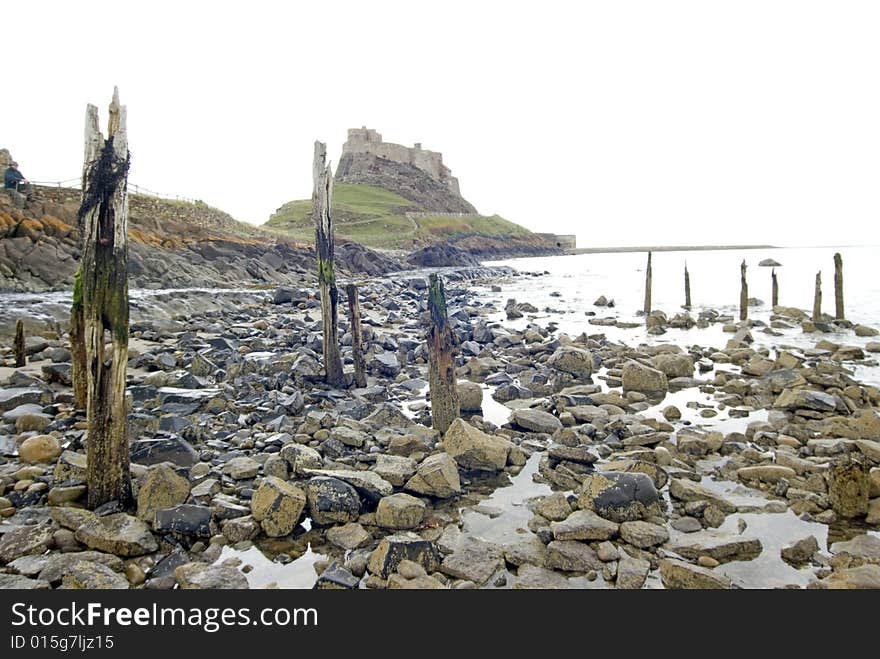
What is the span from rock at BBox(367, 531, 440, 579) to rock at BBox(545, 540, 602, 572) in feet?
3.55

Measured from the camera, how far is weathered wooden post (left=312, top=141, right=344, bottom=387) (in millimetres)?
11320

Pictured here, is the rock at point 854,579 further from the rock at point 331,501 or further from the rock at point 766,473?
the rock at point 331,501

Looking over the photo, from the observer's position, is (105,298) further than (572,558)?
Yes

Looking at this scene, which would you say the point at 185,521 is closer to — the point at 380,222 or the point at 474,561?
the point at 474,561

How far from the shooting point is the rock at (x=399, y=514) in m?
5.70

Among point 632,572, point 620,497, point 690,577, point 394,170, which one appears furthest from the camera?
point 394,170

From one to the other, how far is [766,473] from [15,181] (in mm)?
32406

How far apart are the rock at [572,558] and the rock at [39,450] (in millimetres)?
6253

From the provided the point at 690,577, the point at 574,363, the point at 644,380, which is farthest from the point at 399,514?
the point at 574,363

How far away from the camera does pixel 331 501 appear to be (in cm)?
579

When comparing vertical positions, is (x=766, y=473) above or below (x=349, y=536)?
above

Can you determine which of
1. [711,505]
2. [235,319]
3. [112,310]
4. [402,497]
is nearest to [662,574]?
[711,505]

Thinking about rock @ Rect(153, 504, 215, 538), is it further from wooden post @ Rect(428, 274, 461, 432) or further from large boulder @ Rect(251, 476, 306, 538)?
wooden post @ Rect(428, 274, 461, 432)
